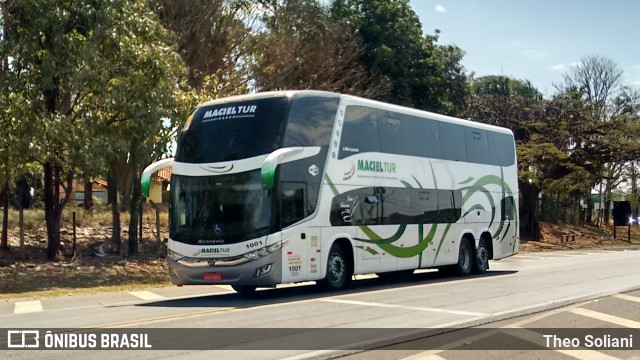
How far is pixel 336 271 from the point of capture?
17.3m

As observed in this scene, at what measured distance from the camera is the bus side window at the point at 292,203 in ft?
51.8

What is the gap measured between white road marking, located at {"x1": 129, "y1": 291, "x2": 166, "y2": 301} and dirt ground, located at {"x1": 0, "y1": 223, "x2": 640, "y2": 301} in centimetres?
191

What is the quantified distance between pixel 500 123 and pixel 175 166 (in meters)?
36.9

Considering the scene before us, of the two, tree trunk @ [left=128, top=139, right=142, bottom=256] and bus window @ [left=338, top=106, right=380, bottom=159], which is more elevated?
bus window @ [left=338, top=106, right=380, bottom=159]

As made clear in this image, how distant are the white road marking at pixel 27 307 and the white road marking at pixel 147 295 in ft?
6.96

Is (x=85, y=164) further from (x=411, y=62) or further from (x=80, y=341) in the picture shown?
(x=411, y=62)

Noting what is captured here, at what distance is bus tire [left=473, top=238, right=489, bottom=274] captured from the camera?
75.7 ft

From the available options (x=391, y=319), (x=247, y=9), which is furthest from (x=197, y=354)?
(x=247, y=9)

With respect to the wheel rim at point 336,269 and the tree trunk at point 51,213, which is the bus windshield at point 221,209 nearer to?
the wheel rim at point 336,269

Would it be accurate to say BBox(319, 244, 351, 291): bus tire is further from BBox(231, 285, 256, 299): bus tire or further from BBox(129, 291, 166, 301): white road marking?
BBox(129, 291, 166, 301): white road marking

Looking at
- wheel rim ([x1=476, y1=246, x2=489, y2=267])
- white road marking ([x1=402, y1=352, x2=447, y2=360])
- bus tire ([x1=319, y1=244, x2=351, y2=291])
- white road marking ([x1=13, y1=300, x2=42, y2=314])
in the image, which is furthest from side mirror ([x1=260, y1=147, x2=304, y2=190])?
wheel rim ([x1=476, y1=246, x2=489, y2=267])

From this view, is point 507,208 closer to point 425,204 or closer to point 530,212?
point 425,204

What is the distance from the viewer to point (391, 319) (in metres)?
12.3

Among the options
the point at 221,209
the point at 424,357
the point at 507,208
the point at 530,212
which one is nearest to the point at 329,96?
the point at 221,209
